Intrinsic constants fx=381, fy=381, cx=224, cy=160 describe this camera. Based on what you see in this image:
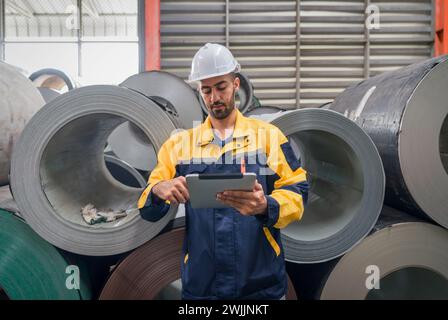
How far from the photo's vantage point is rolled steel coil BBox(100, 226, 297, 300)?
141 cm

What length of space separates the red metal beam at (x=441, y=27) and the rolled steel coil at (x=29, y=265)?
381cm

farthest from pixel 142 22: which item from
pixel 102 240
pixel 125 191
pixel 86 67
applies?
pixel 86 67

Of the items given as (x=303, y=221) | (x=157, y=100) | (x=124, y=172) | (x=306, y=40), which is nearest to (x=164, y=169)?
(x=303, y=221)

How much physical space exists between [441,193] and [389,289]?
681mm

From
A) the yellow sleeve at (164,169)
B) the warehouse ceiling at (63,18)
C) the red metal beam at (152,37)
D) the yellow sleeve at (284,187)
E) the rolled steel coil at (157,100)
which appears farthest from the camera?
the warehouse ceiling at (63,18)

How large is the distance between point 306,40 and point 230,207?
3.16 m

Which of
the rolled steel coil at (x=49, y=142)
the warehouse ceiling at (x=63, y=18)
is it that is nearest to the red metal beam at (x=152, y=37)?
the rolled steel coil at (x=49, y=142)

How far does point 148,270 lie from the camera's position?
1.43 metres

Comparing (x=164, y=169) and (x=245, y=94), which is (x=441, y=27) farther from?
(x=164, y=169)

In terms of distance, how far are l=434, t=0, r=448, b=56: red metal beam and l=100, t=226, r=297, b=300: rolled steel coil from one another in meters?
3.32

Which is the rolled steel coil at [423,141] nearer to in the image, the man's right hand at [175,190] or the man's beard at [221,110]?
the man's beard at [221,110]

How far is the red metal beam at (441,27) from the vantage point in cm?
363

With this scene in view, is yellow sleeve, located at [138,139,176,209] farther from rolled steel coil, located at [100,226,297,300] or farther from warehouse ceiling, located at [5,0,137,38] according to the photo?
warehouse ceiling, located at [5,0,137,38]

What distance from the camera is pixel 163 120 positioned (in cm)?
134
